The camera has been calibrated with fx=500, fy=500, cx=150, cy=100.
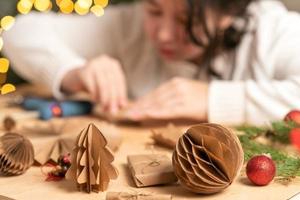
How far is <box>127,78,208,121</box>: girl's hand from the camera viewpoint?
0.98m

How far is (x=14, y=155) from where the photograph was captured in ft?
2.09

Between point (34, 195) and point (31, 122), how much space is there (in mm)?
460

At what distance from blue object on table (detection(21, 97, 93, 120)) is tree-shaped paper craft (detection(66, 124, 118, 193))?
48cm

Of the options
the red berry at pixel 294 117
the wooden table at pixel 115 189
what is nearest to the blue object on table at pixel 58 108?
the wooden table at pixel 115 189

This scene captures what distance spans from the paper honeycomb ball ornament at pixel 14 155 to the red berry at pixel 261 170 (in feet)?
0.92

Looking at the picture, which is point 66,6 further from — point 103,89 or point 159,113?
point 159,113

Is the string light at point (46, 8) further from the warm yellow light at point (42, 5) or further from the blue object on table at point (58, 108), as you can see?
the blue object on table at point (58, 108)

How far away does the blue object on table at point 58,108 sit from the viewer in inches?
41.0

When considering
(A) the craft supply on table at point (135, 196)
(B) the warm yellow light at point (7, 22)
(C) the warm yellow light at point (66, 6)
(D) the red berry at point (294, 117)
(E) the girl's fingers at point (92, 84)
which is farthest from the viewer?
(C) the warm yellow light at point (66, 6)

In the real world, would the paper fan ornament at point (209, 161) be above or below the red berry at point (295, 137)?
above

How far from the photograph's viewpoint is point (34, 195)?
22.4 inches

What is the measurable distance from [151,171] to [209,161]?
85 millimetres

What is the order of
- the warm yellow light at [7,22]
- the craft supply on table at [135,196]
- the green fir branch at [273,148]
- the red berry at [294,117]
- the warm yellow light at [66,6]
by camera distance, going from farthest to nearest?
the warm yellow light at [66,6] < the warm yellow light at [7,22] < the red berry at [294,117] < the green fir branch at [273,148] < the craft supply on table at [135,196]

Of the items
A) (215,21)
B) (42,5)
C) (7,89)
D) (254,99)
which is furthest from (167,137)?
(42,5)
